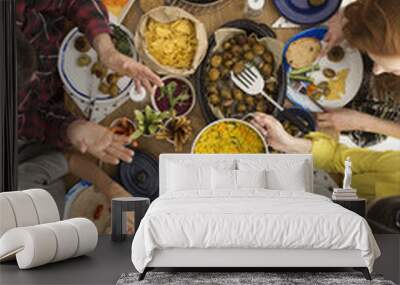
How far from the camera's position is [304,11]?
24.6 feet

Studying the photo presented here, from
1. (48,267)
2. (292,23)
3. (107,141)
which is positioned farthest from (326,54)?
(48,267)

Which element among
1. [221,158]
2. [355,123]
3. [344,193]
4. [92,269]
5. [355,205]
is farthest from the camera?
[355,123]

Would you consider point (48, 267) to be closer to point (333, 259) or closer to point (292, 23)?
point (333, 259)

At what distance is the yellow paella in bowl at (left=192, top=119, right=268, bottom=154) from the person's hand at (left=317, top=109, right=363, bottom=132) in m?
0.70

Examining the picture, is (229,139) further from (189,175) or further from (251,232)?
(251,232)

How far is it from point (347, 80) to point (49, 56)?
3.36 metres

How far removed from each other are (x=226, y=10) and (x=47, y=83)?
2175mm

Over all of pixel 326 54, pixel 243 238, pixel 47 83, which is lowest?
pixel 243 238

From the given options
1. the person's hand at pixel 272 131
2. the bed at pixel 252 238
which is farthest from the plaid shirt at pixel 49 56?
the bed at pixel 252 238

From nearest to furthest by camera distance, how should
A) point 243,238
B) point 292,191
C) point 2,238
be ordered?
point 243,238 < point 2,238 < point 292,191

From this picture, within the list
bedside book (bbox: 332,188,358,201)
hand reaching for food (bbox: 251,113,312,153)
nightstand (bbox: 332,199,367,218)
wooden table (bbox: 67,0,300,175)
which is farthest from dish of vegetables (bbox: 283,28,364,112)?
nightstand (bbox: 332,199,367,218)

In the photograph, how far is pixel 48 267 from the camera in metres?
5.51

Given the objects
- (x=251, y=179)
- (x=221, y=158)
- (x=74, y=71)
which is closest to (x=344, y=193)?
(x=251, y=179)

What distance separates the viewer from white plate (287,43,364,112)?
294 inches
